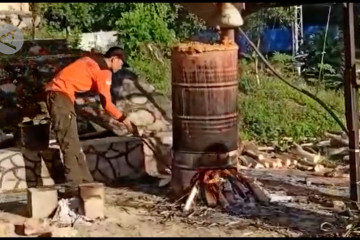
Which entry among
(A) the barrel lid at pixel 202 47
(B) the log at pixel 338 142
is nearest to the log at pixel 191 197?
(A) the barrel lid at pixel 202 47

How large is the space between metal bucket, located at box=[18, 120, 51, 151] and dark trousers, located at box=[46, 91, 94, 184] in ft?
2.43

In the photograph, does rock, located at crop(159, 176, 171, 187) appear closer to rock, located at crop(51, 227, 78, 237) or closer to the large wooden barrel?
the large wooden barrel

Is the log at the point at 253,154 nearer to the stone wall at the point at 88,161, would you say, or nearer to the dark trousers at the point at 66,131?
the stone wall at the point at 88,161

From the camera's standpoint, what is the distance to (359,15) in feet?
56.4

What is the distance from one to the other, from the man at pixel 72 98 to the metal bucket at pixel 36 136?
701 mm

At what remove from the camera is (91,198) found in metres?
7.59

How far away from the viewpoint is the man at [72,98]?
8.40 meters

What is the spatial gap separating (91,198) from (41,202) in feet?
1.83

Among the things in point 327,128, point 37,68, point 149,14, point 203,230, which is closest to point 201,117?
point 203,230

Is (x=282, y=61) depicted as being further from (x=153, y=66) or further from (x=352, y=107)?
(x=352, y=107)

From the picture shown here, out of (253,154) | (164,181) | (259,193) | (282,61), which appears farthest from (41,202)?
(282,61)

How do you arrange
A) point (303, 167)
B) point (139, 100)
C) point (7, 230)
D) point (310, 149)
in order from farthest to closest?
point (310, 149), point (139, 100), point (303, 167), point (7, 230)

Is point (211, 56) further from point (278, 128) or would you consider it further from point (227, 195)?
point (278, 128)

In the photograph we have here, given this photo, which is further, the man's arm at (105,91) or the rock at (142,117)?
the rock at (142,117)
